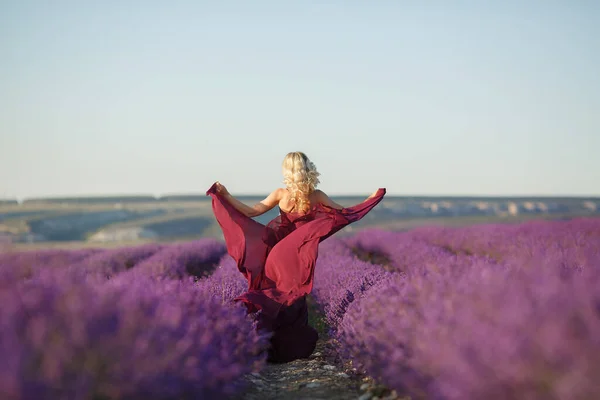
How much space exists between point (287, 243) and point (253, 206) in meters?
0.53

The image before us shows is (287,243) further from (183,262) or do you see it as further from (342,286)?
(183,262)

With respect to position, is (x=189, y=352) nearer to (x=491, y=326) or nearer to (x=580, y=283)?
(x=491, y=326)

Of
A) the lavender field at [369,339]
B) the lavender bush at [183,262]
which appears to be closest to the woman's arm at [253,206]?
the lavender bush at [183,262]

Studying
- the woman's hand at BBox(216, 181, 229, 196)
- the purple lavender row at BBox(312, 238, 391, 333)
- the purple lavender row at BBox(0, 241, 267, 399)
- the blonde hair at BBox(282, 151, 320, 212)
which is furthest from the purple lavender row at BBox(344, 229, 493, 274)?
the purple lavender row at BBox(0, 241, 267, 399)

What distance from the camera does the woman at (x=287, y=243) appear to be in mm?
5000

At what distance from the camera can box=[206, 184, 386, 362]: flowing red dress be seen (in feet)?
16.4

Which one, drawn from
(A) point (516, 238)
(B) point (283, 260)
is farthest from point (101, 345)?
(A) point (516, 238)

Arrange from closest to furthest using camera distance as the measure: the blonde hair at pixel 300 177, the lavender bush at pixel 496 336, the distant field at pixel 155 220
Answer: the lavender bush at pixel 496 336, the blonde hair at pixel 300 177, the distant field at pixel 155 220

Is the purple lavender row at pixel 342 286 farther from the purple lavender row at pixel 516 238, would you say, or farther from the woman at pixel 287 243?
the purple lavender row at pixel 516 238

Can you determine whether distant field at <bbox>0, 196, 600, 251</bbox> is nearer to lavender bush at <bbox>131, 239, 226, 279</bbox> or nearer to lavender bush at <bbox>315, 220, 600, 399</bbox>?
lavender bush at <bbox>131, 239, 226, 279</bbox>

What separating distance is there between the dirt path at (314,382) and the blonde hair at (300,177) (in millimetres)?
1366

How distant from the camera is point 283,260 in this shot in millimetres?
5238

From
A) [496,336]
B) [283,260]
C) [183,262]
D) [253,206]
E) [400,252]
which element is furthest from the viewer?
[183,262]

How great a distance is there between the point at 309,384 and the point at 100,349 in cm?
213
